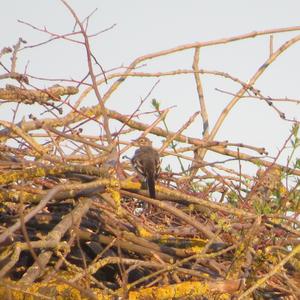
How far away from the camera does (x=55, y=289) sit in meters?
4.63

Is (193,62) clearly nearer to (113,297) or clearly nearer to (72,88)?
(72,88)

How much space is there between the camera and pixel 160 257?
17.8ft

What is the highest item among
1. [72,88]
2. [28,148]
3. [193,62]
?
[193,62]

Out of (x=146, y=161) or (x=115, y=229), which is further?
(x=146, y=161)

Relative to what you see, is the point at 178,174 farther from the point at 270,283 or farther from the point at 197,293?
the point at 197,293

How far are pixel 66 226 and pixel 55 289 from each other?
0.42 m

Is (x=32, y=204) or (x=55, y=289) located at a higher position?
(x=32, y=204)

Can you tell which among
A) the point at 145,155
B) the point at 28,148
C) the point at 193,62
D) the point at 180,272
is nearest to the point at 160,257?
the point at 180,272

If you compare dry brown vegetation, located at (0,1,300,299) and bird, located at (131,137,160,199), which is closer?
dry brown vegetation, located at (0,1,300,299)

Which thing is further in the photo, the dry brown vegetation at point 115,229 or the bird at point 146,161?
the bird at point 146,161

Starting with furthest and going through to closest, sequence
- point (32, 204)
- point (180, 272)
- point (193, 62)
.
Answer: point (193, 62)
point (32, 204)
point (180, 272)

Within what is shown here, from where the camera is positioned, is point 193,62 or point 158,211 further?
point 193,62

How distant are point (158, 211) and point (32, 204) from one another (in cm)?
126

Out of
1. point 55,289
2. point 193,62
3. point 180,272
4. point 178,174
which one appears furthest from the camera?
point 193,62
